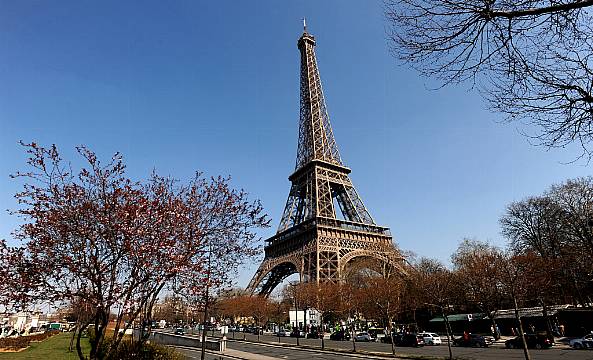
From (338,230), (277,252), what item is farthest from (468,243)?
(277,252)

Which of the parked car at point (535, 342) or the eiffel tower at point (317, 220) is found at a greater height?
the eiffel tower at point (317, 220)

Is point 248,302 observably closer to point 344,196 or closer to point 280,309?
point 280,309

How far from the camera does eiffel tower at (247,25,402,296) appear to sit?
184ft

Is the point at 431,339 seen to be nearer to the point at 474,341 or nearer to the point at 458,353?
the point at 474,341

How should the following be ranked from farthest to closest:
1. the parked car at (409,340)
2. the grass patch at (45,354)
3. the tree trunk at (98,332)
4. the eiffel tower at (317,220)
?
1. the eiffel tower at (317,220)
2. the parked car at (409,340)
3. the grass patch at (45,354)
4. the tree trunk at (98,332)

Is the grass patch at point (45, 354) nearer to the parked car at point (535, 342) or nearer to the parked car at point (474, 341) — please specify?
the parked car at point (474, 341)

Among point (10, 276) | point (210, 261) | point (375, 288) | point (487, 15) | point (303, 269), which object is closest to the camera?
point (487, 15)

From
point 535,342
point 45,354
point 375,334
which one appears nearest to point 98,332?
point 45,354

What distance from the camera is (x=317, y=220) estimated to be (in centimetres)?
5900

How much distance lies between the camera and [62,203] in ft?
36.3

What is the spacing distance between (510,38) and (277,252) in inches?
2584

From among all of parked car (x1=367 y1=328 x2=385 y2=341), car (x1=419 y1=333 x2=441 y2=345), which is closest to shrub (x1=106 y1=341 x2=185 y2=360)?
car (x1=419 y1=333 x2=441 y2=345)

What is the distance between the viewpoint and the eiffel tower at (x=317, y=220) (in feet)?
184

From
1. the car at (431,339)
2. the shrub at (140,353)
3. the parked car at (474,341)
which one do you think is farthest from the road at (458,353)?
the shrub at (140,353)
